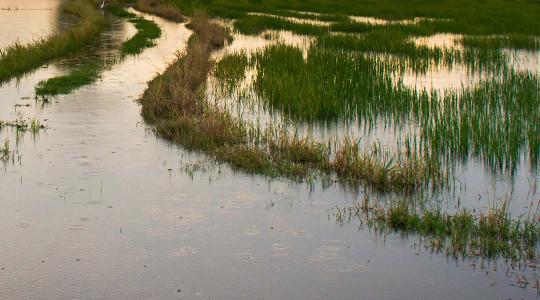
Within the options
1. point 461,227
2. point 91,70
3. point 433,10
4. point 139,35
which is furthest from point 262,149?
point 433,10

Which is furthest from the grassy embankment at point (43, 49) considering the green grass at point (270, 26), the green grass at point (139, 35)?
the green grass at point (270, 26)

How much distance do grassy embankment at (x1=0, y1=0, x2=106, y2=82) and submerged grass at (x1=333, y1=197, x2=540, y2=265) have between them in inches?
449

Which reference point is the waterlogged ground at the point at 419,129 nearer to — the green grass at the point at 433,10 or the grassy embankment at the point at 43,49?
the grassy embankment at the point at 43,49

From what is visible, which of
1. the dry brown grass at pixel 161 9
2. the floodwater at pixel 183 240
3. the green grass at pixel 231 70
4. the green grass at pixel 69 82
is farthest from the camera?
the dry brown grass at pixel 161 9

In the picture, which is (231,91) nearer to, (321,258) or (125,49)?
(125,49)

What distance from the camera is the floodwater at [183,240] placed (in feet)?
22.9

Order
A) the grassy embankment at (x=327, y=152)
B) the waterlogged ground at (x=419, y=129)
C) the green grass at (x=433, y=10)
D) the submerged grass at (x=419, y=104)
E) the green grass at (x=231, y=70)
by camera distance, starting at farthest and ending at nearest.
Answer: the green grass at (x=433, y=10) → the green grass at (x=231, y=70) → the submerged grass at (x=419, y=104) → the waterlogged ground at (x=419, y=129) → the grassy embankment at (x=327, y=152)

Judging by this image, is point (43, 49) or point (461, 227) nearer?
point (461, 227)

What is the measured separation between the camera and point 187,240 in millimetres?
8102

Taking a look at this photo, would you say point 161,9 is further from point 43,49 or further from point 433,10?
point 43,49

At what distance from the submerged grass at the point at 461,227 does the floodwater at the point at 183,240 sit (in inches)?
8.7

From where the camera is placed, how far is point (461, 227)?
8.32m

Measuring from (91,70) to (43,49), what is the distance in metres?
3.44

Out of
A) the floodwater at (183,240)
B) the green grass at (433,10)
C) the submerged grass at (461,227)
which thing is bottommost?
the floodwater at (183,240)
